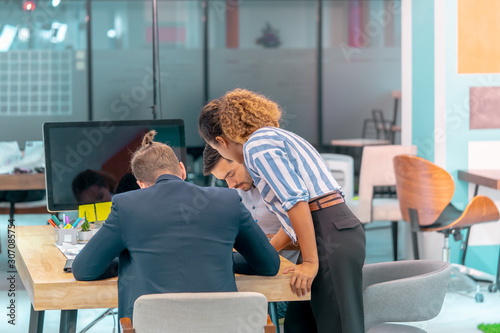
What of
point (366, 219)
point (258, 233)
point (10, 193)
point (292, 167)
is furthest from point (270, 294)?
point (10, 193)

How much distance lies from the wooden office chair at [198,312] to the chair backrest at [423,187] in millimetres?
2892

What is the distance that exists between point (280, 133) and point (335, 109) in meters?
6.55

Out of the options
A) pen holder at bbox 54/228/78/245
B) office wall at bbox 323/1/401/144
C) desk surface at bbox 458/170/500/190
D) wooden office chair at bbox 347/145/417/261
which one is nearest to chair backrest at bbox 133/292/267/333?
pen holder at bbox 54/228/78/245

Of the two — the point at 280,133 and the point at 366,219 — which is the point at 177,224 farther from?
the point at 366,219

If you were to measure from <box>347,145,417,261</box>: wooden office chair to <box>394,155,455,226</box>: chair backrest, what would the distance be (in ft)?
1.56

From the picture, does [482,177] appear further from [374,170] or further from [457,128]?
[374,170]

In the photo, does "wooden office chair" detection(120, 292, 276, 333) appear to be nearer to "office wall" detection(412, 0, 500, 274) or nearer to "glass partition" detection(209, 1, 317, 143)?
"office wall" detection(412, 0, 500, 274)

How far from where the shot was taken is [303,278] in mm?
2137

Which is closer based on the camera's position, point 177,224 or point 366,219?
point 177,224

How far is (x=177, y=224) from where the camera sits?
6.38ft

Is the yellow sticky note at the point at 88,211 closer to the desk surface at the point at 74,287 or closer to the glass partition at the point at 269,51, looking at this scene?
the desk surface at the point at 74,287

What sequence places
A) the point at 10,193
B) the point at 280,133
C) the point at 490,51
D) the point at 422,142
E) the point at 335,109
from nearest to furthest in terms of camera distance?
1. the point at 280,133
2. the point at 490,51
3. the point at 422,142
4. the point at 10,193
5. the point at 335,109

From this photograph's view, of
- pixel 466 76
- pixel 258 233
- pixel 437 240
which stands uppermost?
pixel 466 76

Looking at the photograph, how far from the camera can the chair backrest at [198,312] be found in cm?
179
